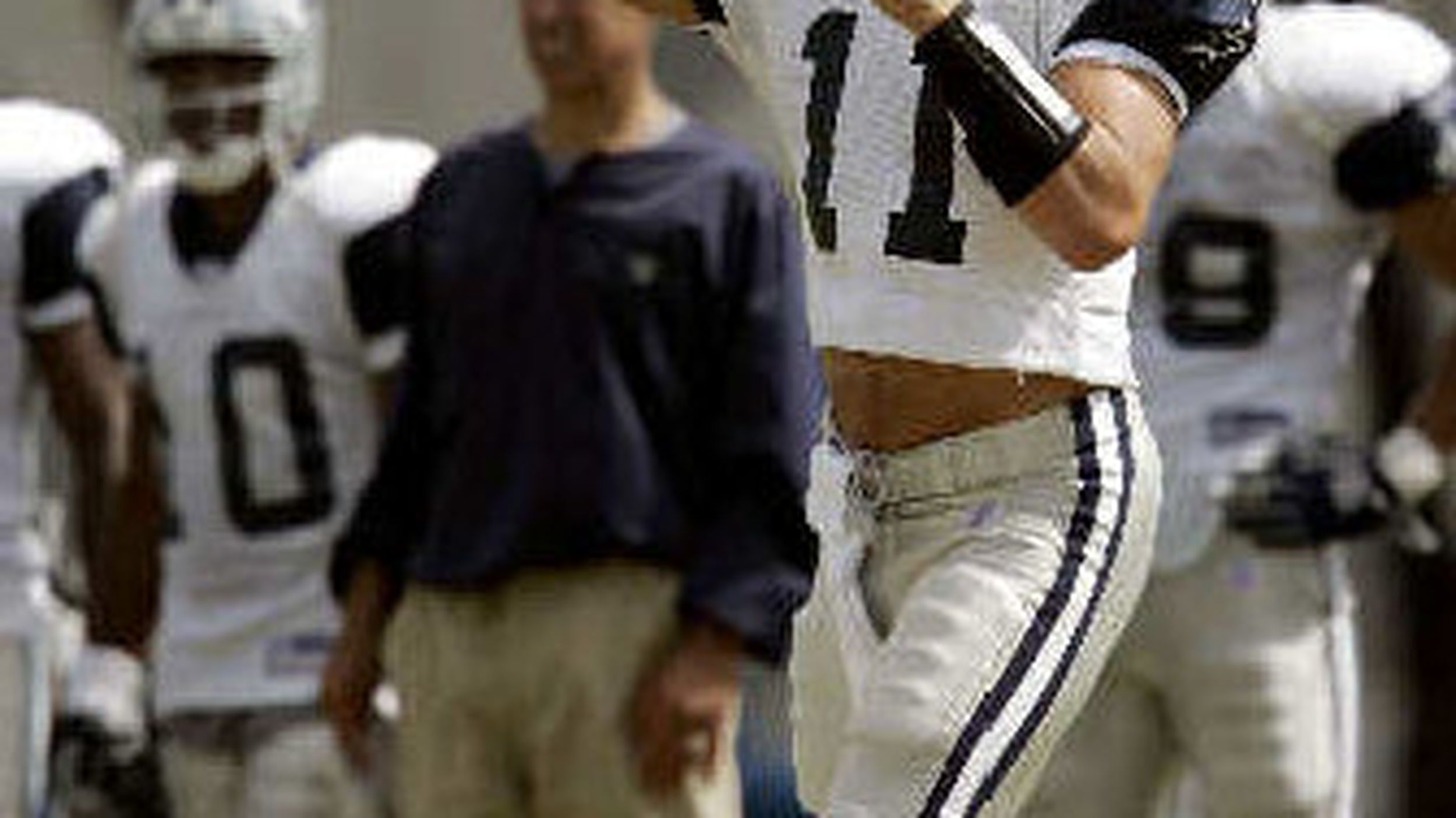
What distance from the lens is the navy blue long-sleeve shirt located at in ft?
24.6

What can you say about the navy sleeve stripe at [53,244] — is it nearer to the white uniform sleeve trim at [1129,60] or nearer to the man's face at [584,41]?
the man's face at [584,41]

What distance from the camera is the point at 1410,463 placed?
7594 mm

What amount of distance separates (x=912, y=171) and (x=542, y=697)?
2.33 metres

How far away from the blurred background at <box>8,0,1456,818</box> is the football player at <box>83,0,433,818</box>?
13.4 feet

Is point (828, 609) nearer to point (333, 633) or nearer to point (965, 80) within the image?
point (965, 80)

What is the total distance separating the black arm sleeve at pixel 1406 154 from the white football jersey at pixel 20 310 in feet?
6.79

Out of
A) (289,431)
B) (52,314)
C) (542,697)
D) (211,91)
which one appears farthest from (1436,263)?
(52,314)

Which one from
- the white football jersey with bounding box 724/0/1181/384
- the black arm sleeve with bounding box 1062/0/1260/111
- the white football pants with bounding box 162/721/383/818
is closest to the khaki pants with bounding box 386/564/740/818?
the white football pants with bounding box 162/721/383/818

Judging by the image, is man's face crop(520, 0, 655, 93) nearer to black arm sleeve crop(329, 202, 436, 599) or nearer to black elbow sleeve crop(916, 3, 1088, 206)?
black arm sleeve crop(329, 202, 436, 599)

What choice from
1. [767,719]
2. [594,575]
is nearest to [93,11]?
[767,719]

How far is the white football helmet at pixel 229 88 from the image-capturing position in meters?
8.15

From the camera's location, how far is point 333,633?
808cm

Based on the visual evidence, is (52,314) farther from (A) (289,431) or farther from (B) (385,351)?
(B) (385,351)

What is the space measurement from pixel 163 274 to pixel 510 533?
35.2 inches
